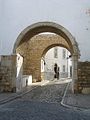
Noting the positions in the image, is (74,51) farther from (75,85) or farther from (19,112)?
(19,112)

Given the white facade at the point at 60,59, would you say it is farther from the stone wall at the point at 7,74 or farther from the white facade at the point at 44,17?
the stone wall at the point at 7,74

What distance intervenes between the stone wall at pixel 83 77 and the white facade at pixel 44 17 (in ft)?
1.43

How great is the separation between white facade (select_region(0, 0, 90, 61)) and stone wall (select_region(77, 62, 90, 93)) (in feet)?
1.43

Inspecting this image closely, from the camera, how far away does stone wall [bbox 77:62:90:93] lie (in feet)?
61.1

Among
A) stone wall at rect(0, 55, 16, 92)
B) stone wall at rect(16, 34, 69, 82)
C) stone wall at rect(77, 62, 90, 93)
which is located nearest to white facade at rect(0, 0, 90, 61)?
stone wall at rect(77, 62, 90, 93)

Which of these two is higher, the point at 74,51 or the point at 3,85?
the point at 74,51

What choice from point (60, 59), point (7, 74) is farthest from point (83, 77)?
point (60, 59)

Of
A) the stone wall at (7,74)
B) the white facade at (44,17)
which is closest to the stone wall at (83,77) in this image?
the white facade at (44,17)

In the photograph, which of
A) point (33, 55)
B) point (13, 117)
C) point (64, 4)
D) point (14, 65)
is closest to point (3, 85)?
point (14, 65)

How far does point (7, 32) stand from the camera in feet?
64.9

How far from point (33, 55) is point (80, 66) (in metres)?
14.7

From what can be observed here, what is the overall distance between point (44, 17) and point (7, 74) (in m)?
3.90

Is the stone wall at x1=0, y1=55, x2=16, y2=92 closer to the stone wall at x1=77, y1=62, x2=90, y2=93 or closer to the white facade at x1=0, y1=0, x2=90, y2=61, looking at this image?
the white facade at x1=0, y1=0, x2=90, y2=61

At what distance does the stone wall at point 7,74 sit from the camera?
19188 mm
